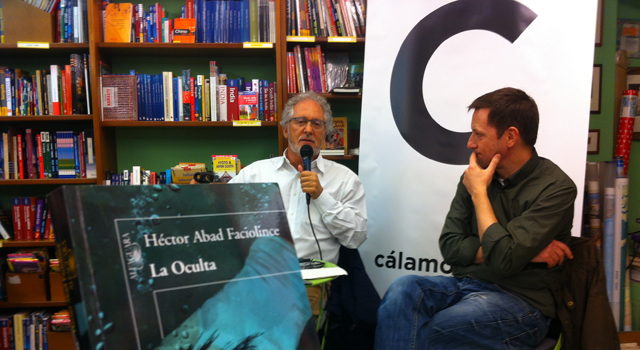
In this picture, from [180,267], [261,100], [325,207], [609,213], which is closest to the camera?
[180,267]

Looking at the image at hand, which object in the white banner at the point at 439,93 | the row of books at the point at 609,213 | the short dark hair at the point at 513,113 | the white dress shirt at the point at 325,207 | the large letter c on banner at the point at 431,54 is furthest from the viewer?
the row of books at the point at 609,213

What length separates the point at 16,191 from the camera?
292 centimetres

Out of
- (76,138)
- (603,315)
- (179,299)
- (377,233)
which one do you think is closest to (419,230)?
(377,233)

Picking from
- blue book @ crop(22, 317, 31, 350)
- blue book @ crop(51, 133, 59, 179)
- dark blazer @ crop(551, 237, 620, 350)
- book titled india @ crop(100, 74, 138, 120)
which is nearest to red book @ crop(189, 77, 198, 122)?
book titled india @ crop(100, 74, 138, 120)

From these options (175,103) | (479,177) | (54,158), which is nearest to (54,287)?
(54,158)

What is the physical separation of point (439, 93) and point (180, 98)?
66.0 inches

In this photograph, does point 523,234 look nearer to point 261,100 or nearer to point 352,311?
point 352,311

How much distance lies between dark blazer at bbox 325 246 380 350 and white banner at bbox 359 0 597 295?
39 cm

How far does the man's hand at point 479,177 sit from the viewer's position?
1.48 m

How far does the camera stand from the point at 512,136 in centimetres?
148

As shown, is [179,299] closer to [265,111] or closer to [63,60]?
[265,111]

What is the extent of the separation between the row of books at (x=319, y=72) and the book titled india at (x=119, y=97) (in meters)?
1.04

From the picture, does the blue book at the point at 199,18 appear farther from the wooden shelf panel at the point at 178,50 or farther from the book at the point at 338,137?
the book at the point at 338,137

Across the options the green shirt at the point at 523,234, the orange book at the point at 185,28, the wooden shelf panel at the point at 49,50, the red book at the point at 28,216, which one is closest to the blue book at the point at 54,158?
the red book at the point at 28,216
